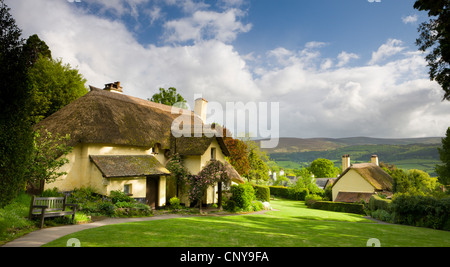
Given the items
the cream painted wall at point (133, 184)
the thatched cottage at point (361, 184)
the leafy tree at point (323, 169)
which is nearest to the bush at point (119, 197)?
the cream painted wall at point (133, 184)

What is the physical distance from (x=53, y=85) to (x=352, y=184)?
3987 centimetres

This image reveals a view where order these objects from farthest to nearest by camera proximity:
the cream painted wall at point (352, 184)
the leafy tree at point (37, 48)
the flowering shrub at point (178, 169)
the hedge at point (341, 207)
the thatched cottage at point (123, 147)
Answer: the cream painted wall at point (352, 184)
the hedge at point (341, 207)
the leafy tree at point (37, 48)
the flowering shrub at point (178, 169)
the thatched cottage at point (123, 147)

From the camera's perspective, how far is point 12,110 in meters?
8.39

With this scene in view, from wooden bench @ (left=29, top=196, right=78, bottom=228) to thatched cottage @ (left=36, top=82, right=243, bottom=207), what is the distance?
4.30 m

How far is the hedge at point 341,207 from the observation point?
28.5m

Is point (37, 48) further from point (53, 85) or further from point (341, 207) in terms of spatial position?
point (341, 207)

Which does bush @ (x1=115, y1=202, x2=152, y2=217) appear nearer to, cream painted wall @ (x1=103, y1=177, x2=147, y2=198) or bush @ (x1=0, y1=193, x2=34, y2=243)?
cream painted wall @ (x1=103, y1=177, x2=147, y2=198)

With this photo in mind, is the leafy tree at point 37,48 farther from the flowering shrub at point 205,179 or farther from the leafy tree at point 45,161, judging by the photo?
the flowering shrub at point 205,179

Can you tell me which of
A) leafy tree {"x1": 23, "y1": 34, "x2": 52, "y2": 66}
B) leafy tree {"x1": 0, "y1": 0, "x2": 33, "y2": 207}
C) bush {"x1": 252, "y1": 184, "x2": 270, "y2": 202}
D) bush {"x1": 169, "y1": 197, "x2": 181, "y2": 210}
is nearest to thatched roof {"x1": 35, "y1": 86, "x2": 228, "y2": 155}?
bush {"x1": 169, "y1": 197, "x2": 181, "y2": 210}

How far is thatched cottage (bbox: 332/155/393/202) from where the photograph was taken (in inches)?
1286

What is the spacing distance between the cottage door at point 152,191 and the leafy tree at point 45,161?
597 centimetres

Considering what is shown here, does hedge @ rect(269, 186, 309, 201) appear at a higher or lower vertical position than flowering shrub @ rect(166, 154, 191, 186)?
lower
